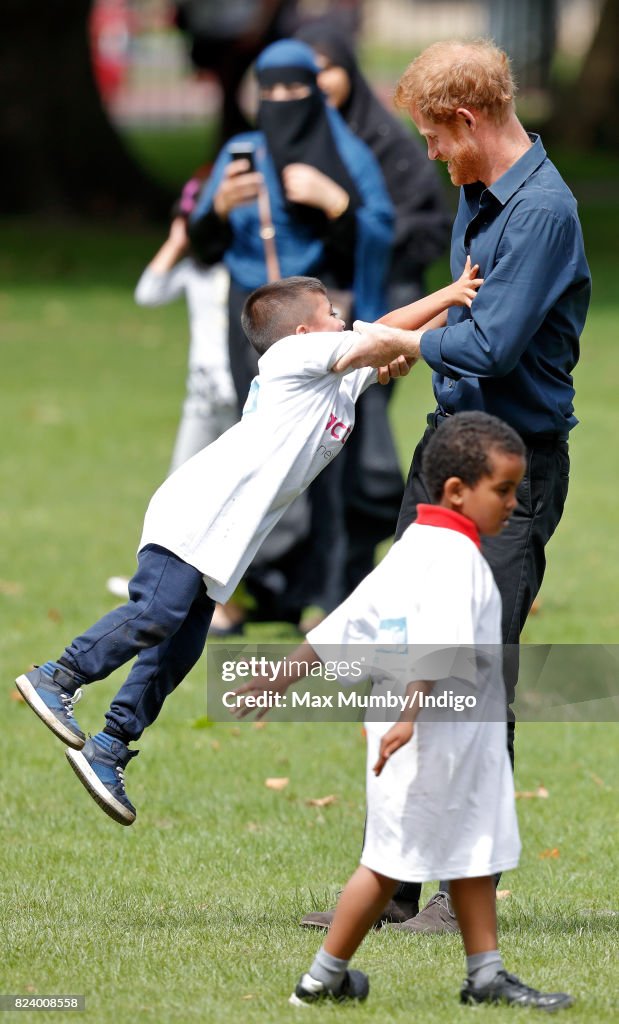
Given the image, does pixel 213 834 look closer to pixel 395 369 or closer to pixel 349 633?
pixel 395 369

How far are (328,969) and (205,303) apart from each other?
520 cm

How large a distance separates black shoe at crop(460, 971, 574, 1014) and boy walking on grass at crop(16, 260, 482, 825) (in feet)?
3.75

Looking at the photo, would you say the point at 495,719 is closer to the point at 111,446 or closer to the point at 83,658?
the point at 83,658

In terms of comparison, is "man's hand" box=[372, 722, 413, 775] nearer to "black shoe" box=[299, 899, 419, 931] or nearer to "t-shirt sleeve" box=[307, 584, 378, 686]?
"t-shirt sleeve" box=[307, 584, 378, 686]

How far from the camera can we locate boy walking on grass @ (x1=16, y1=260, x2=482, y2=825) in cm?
459

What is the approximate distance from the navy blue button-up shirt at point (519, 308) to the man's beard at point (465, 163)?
62mm

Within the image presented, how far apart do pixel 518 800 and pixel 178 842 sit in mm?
1352

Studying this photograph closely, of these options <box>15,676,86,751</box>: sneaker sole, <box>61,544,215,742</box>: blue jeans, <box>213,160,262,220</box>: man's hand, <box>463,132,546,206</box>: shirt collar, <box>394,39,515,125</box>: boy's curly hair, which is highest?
<box>394,39,515,125</box>: boy's curly hair

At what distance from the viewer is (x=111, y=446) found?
13539mm

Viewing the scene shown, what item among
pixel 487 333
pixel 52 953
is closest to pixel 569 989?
pixel 52 953

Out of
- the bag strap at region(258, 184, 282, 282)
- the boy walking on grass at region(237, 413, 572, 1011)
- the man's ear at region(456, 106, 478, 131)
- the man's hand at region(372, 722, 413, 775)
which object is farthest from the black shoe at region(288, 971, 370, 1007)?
the bag strap at region(258, 184, 282, 282)

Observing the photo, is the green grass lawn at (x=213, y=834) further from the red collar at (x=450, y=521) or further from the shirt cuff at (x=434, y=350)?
the shirt cuff at (x=434, y=350)

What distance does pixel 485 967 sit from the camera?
3.96 metres

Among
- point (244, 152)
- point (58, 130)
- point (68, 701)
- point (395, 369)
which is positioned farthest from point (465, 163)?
point (58, 130)
